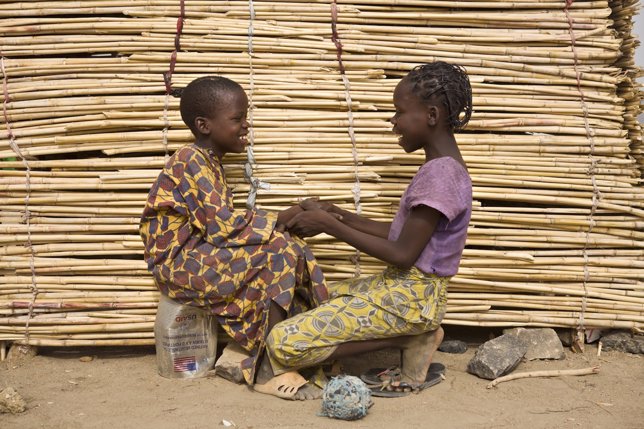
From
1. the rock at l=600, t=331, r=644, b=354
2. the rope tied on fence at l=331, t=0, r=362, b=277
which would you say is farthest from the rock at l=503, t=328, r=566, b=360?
the rope tied on fence at l=331, t=0, r=362, b=277

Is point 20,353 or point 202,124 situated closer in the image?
point 202,124

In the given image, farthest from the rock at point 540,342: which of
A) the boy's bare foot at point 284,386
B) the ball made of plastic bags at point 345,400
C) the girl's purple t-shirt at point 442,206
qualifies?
the boy's bare foot at point 284,386

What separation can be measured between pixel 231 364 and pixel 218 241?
0.60 meters

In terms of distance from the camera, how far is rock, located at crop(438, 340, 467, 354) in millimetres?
3650

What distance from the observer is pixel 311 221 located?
3.10m

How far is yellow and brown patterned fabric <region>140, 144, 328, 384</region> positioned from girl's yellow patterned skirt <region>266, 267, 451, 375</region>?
5.5 inches

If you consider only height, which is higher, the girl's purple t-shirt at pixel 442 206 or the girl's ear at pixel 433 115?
the girl's ear at pixel 433 115

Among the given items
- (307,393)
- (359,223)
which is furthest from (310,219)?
(307,393)

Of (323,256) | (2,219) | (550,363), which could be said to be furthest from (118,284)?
(550,363)

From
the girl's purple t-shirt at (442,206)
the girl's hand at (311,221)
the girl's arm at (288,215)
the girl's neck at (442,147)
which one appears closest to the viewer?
the girl's purple t-shirt at (442,206)

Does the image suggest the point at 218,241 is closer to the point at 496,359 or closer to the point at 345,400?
the point at 345,400

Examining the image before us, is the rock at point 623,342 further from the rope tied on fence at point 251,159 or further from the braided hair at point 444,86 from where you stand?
the rope tied on fence at point 251,159

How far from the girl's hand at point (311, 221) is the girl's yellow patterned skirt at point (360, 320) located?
337mm

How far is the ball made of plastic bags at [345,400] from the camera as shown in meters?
2.73
